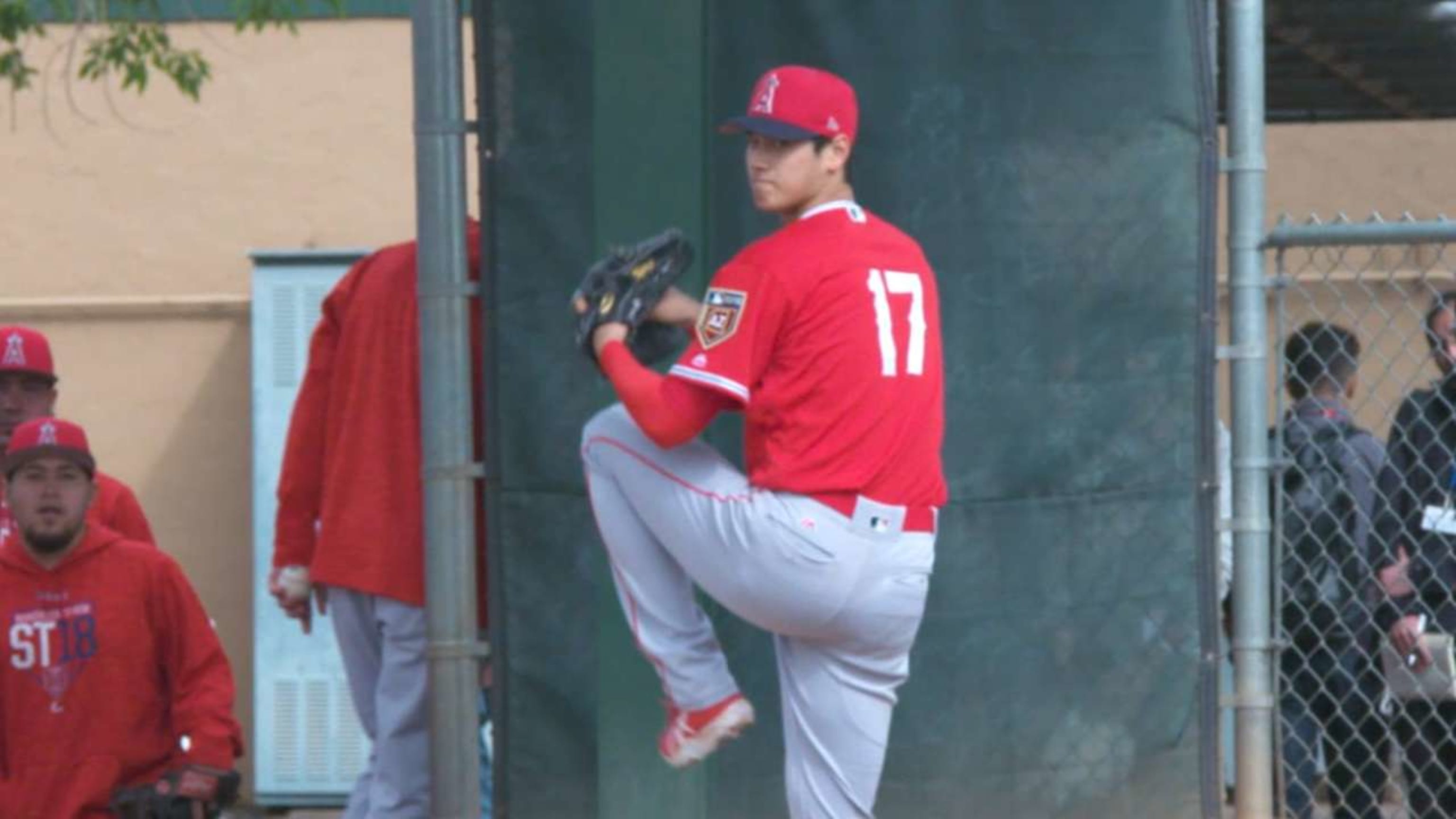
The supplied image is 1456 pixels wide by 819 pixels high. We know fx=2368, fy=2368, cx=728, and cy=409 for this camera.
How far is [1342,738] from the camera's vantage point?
7.91 meters

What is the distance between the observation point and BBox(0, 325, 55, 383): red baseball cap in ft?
21.7

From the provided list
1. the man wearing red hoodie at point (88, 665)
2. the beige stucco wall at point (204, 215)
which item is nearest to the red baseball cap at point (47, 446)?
the man wearing red hoodie at point (88, 665)

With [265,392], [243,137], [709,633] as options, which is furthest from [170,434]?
[709,633]

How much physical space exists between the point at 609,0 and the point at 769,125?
949 millimetres

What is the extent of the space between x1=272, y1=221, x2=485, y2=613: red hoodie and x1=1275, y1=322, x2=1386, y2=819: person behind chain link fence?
2587 mm

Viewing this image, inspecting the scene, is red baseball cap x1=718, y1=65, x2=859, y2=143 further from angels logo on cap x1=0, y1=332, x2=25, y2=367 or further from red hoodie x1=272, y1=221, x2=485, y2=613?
angels logo on cap x1=0, y1=332, x2=25, y2=367

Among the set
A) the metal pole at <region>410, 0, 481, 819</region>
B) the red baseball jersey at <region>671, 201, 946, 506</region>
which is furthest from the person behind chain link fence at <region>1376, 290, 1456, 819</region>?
the metal pole at <region>410, 0, 481, 819</region>

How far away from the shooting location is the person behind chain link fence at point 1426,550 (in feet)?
20.9

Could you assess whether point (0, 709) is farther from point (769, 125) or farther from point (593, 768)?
point (769, 125)

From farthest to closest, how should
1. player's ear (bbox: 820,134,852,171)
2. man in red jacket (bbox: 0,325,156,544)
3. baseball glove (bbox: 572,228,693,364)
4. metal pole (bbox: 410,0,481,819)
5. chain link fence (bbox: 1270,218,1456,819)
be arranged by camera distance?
1. man in red jacket (bbox: 0,325,156,544)
2. chain link fence (bbox: 1270,218,1456,819)
3. metal pole (bbox: 410,0,481,819)
4. player's ear (bbox: 820,134,852,171)
5. baseball glove (bbox: 572,228,693,364)

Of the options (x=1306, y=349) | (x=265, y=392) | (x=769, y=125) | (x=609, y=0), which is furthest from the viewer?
(x=265, y=392)

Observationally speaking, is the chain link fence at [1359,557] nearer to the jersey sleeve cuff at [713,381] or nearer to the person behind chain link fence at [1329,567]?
the person behind chain link fence at [1329,567]

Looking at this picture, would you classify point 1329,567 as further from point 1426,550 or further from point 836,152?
point 836,152

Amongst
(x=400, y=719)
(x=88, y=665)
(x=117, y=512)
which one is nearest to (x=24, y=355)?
(x=117, y=512)
